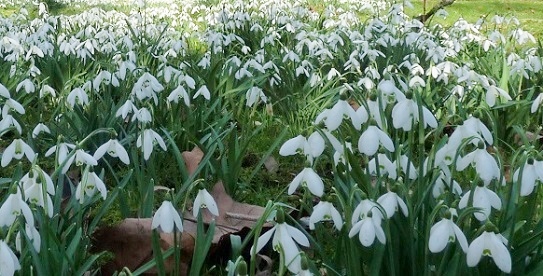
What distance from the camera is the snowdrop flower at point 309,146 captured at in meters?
1.51

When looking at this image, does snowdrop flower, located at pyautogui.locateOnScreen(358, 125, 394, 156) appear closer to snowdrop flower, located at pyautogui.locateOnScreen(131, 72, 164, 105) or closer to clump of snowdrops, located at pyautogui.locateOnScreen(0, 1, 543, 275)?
clump of snowdrops, located at pyautogui.locateOnScreen(0, 1, 543, 275)

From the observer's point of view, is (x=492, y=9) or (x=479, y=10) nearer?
(x=492, y=9)

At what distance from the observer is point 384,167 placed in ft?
5.61

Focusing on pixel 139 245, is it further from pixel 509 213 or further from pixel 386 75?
pixel 509 213

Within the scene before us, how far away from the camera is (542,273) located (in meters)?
1.47

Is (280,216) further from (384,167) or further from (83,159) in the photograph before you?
(83,159)

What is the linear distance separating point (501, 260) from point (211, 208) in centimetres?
63

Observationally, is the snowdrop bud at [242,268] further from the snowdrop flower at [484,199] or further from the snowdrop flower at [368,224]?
the snowdrop flower at [484,199]

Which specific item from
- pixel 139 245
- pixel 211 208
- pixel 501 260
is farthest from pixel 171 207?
pixel 501 260

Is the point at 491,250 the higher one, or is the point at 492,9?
the point at 491,250

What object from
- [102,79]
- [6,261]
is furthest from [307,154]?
[102,79]

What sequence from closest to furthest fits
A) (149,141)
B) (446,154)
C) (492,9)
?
(446,154), (149,141), (492,9)

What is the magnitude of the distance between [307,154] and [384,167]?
250 millimetres

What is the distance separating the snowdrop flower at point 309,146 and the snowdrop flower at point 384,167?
185mm
